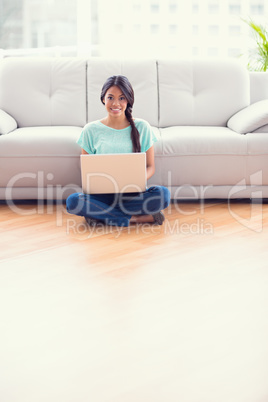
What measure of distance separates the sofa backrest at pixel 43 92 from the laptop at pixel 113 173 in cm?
103

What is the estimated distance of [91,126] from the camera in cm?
303

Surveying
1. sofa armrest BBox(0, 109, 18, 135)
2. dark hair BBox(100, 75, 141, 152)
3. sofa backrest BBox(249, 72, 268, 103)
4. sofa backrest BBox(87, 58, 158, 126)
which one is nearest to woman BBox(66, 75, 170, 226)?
dark hair BBox(100, 75, 141, 152)

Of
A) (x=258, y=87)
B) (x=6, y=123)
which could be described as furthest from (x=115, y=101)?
(x=258, y=87)

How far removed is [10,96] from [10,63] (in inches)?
9.8

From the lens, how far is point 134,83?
3814 mm

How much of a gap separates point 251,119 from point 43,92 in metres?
1.40

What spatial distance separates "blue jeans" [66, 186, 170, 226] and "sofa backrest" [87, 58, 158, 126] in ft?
3.33

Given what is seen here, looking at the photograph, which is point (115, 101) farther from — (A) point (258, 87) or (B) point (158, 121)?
(A) point (258, 87)

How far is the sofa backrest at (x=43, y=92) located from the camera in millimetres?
3770

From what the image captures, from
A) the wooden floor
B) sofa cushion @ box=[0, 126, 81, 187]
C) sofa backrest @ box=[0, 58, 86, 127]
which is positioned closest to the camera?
the wooden floor

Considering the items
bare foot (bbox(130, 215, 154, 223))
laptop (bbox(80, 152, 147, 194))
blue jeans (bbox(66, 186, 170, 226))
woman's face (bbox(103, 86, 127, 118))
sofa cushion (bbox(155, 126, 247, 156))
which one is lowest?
bare foot (bbox(130, 215, 154, 223))

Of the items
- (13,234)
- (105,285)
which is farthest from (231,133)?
(105,285)

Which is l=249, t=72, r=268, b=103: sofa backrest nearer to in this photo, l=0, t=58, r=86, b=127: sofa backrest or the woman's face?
l=0, t=58, r=86, b=127: sofa backrest

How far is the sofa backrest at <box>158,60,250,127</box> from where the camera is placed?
379 cm
